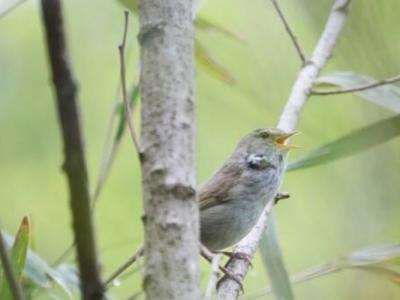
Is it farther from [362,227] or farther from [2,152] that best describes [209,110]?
[362,227]

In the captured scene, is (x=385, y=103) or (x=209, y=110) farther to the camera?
(x=209, y=110)

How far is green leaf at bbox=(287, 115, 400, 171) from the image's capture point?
2213mm

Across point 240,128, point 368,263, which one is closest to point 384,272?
point 368,263

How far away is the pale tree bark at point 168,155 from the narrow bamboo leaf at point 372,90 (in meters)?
1.30

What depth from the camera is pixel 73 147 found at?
649 millimetres

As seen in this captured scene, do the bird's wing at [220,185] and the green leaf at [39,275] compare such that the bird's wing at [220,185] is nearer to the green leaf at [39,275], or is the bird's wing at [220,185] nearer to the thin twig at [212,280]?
the green leaf at [39,275]

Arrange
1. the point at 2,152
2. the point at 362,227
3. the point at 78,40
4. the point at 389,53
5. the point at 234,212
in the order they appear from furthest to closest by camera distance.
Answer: the point at 78,40, the point at 2,152, the point at 234,212, the point at 362,227, the point at 389,53

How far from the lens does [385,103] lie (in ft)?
7.74

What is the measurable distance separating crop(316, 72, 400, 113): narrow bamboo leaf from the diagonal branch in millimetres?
94

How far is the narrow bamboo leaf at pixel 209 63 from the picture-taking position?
7.74 feet

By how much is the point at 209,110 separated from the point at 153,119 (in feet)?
11.5

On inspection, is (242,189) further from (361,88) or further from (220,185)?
(361,88)

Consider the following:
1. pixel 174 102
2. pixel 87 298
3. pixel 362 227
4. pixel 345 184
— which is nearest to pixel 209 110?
pixel 345 184

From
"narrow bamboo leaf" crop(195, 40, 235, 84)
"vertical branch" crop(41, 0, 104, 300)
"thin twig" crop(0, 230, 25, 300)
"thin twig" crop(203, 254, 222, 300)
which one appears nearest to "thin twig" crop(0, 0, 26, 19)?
"thin twig" crop(203, 254, 222, 300)
